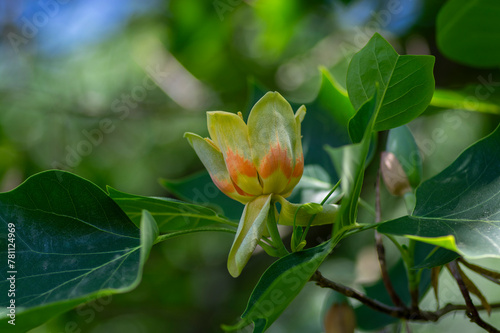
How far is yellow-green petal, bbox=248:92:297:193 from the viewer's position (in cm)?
73

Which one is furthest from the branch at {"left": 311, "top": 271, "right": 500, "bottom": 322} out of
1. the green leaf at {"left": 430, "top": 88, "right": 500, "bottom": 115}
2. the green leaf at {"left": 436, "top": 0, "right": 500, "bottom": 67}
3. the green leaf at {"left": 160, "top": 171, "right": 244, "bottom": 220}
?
the green leaf at {"left": 436, "top": 0, "right": 500, "bottom": 67}

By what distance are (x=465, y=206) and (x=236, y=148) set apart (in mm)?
351

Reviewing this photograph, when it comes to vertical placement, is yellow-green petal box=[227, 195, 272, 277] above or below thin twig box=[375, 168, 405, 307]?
above

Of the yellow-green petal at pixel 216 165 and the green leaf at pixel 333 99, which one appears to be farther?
the green leaf at pixel 333 99

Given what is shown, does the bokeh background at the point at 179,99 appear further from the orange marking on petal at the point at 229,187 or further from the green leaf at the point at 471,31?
the orange marking on petal at the point at 229,187

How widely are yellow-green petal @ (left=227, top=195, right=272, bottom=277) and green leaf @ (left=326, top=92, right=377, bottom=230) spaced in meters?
0.11

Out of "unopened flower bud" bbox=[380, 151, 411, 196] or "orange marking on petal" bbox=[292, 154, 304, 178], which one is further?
"unopened flower bud" bbox=[380, 151, 411, 196]

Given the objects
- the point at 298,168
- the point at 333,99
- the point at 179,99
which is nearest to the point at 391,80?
the point at 298,168

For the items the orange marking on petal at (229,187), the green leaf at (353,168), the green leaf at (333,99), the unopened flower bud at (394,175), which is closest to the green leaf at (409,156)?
the unopened flower bud at (394,175)

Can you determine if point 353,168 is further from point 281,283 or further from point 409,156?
point 409,156

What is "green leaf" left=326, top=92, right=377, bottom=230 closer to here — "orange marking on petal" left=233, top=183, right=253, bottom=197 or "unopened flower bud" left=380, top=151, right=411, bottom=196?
"orange marking on petal" left=233, top=183, right=253, bottom=197

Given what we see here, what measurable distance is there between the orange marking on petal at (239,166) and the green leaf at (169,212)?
0.11 metres

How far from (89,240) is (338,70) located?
1438mm

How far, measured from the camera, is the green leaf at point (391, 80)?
0.75 meters
